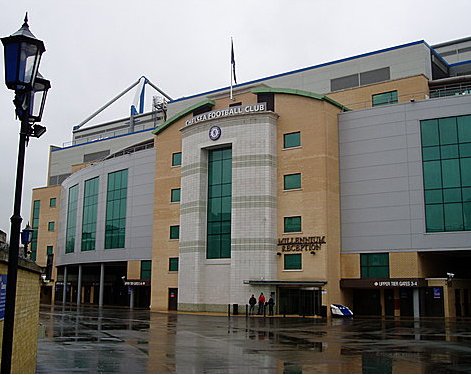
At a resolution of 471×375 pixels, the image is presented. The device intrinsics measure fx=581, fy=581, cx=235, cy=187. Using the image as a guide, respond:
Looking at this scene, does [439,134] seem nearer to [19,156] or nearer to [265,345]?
[265,345]

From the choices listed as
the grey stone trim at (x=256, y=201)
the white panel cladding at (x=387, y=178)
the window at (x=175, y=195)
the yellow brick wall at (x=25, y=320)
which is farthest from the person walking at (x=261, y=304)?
the yellow brick wall at (x=25, y=320)

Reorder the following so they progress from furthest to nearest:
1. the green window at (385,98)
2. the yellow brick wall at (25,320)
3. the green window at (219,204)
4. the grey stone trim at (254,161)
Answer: the green window at (385,98)
the green window at (219,204)
the grey stone trim at (254,161)
the yellow brick wall at (25,320)

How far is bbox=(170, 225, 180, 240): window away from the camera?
53625 millimetres

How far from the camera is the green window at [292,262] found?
146 feet

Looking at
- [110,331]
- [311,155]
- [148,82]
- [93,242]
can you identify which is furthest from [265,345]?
[148,82]

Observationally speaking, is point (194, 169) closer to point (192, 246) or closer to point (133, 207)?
point (192, 246)

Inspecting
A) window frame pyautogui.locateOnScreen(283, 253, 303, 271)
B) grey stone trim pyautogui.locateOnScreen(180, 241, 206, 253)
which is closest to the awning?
window frame pyautogui.locateOnScreen(283, 253, 303, 271)

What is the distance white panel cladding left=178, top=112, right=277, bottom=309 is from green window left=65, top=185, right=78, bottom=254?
82.3 ft

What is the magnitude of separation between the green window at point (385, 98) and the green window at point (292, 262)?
626 inches

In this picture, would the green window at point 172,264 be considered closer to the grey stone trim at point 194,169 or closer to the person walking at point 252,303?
the grey stone trim at point 194,169

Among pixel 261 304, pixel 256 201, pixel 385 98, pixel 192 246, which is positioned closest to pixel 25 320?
pixel 261 304

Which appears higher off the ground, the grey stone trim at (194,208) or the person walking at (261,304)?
the grey stone trim at (194,208)

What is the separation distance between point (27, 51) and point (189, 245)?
4317cm

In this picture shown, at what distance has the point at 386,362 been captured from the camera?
15789mm
